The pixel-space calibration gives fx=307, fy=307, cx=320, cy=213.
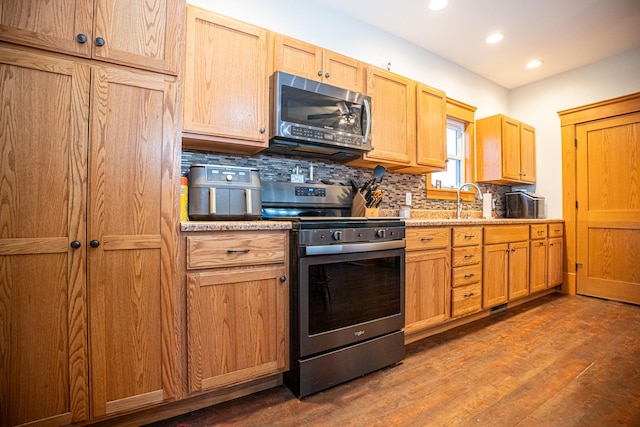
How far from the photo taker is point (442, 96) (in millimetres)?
2893

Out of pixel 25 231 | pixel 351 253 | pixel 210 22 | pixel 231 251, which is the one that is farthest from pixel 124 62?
pixel 351 253

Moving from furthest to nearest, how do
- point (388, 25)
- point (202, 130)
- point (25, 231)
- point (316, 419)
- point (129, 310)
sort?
point (388, 25) < point (202, 130) < point (316, 419) < point (129, 310) < point (25, 231)

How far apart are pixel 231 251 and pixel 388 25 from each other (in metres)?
2.60

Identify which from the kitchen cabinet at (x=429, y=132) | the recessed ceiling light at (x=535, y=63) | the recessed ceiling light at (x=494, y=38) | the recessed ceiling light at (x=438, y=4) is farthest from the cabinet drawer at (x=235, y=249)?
the recessed ceiling light at (x=535, y=63)

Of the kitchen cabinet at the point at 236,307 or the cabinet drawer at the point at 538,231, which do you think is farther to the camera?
the cabinet drawer at the point at 538,231

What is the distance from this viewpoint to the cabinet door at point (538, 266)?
321 cm

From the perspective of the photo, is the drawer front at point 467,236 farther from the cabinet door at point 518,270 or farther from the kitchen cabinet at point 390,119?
the kitchen cabinet at point 390,119

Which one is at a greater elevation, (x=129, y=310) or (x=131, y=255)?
(x=131, y=255)

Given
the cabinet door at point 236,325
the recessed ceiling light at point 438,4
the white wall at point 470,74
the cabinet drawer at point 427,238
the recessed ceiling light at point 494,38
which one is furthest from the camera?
the recessed ceiling light at point 494,38

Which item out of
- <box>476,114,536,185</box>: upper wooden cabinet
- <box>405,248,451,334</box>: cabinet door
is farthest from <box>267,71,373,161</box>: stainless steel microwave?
<box>476,114,536,185</box>: upper wooden cabinet

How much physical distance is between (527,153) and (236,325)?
4.16 m

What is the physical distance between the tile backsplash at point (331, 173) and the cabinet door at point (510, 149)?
1.77 ft

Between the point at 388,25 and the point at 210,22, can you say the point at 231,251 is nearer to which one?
the point at 210,22

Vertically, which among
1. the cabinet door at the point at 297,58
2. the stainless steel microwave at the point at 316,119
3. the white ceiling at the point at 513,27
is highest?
the white ceiling at the point at 513,27
